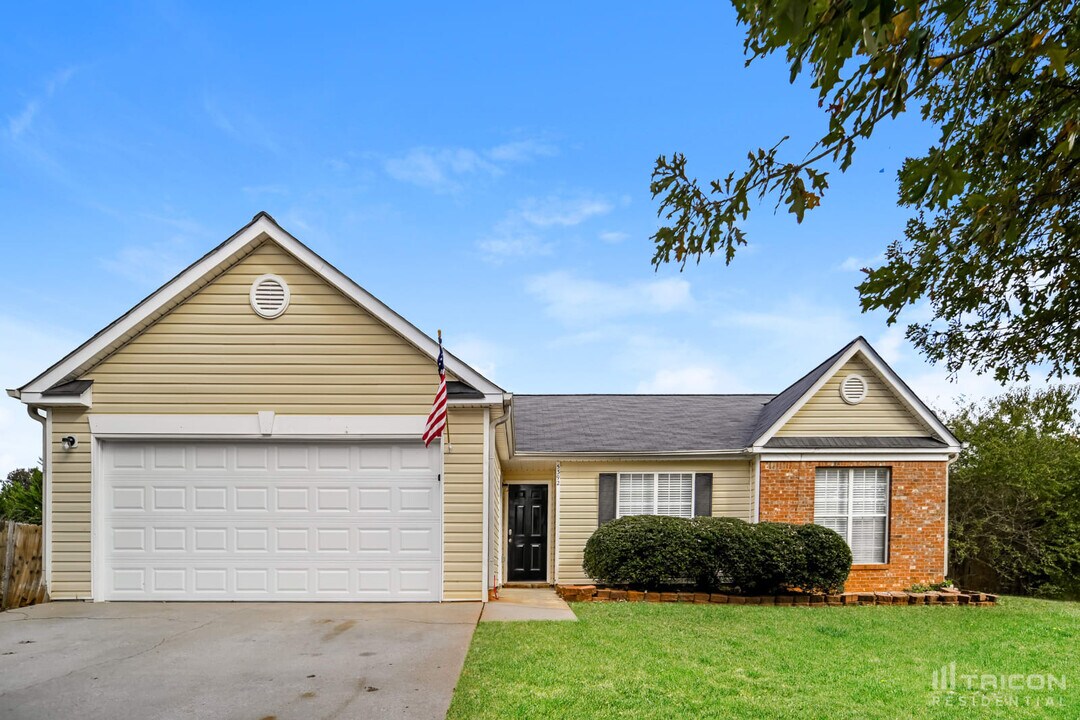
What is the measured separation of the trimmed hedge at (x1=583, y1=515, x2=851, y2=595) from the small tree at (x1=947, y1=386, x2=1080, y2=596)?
30.3 feet

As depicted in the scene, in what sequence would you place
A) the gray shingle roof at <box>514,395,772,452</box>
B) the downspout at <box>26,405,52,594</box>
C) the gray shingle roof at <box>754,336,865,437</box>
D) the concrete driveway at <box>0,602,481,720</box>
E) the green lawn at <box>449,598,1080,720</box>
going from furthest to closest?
the gray shingle roof at <box>514,395,772,452</box> → the gray shingle roof at <box>754,336,865,437</box> → the downspout at <box>26,405,52,594</box> → the green lawn at <box>449,598,1080,720</box> → the concrete driveway at <box>0,602,481,720</box>

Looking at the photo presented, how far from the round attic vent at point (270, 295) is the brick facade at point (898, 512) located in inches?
372

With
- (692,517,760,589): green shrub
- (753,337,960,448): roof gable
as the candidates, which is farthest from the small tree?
(692,517,760,589): green shrub

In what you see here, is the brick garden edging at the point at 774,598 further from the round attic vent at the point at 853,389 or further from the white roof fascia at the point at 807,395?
the round attic vent at the point at 853,389

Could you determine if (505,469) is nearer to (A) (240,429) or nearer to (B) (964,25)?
(A) (240,429)

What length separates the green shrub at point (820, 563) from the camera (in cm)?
1126

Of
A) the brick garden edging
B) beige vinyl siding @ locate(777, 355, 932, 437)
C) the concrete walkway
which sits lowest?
the brick garden edging

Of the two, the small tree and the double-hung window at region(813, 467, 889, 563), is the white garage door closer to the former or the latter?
the double-hung window at region(813, 467, 889, 563)

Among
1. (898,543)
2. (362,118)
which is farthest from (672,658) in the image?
(362,118)

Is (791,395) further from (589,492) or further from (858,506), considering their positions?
(589,492)

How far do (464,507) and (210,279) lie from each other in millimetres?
5038

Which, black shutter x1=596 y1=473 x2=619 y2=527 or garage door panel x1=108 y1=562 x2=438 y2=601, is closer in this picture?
garage door panel x1=108 y1=562 x2=438 y2=601

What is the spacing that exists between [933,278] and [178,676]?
7067 millimetres

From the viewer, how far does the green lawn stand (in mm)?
5160
